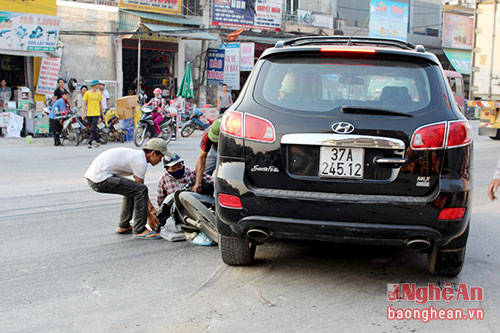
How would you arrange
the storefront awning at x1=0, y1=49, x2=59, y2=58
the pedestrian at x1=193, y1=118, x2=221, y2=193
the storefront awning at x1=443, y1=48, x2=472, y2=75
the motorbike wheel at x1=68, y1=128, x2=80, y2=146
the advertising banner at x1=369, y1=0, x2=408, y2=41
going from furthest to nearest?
the storefront awning at x1=443, y1=48, x2=472, y2=75 < the advertising banner at x1=369, y1=0, x2=408, y2=41 < the storefront awning at x1=0, y1=49, x2=59, y2=58 < the motorbike wheel at x1=68, y1=128, x2=80, y2=146 < the pedestrian at x1=193, y1=118, x2=221, y2=193

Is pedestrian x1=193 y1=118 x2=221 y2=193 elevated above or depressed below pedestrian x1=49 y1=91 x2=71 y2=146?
above

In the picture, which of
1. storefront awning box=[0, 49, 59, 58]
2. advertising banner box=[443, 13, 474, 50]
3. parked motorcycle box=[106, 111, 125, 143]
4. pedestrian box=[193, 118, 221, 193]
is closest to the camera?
pedestrian box=[193, 118, 221, 193]

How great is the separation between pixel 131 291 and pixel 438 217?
231 cm

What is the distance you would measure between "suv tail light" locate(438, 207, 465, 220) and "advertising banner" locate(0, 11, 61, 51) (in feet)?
56.5

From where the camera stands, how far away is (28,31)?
19.0 metres

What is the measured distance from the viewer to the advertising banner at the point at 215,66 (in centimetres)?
2702

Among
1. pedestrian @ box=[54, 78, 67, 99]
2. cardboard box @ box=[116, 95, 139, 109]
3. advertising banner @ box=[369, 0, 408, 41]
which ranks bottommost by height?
cardboard box @ box=[116, 95, 139, 109]

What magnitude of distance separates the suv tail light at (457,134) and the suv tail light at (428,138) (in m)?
0.06

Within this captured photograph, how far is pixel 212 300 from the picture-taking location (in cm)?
439

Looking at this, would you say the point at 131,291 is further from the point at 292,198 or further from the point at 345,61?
the point at 345,61

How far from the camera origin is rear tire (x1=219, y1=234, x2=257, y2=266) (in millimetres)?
4945

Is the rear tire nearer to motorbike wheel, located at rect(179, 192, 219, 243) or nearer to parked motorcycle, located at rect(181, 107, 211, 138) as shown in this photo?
motorbike wheel, located at rect(179, 192, 219, 243)

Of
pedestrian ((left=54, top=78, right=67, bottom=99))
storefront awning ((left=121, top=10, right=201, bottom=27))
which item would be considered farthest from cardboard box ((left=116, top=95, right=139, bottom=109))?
storefront awning ((left=121, top=10, right=201, bottom=27))

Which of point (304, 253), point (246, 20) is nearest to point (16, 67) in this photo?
point (246, 20)
